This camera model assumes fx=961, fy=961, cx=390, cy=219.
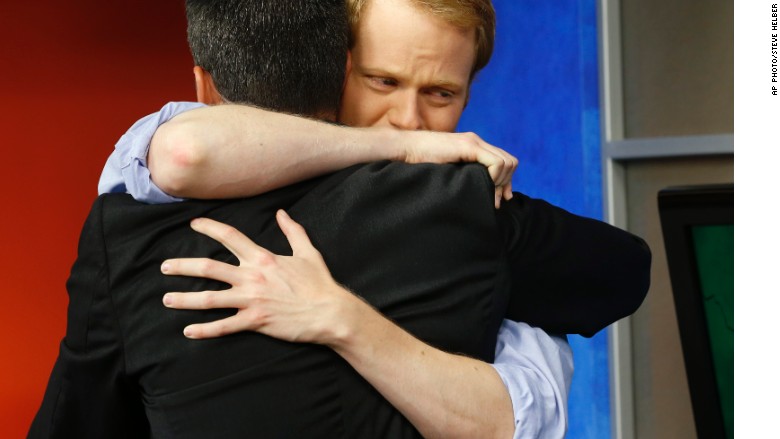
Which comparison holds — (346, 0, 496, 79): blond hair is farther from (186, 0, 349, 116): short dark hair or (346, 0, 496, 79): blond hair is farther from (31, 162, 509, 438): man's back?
(31, 162, 509, 438): man's back

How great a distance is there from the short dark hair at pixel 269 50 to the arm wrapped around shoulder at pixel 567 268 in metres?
0.29

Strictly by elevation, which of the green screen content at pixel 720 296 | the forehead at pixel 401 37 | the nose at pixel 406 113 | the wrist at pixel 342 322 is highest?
the forehead at pixel 401 37

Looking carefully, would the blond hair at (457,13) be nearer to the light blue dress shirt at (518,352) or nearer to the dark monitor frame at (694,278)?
the light blue dress shirt at (518,352)

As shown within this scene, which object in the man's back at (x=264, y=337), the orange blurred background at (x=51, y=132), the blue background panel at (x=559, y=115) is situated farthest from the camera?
the blue background panel at (x=559, y=115)

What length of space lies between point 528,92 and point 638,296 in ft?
5.70

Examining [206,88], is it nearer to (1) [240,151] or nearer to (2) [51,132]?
A: (1) [240,151]

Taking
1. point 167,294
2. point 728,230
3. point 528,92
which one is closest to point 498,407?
point 167,294

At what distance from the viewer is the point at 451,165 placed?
1.19 metres

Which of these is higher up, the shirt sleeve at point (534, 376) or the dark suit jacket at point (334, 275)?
the dark suit jacket at point (334, 275)

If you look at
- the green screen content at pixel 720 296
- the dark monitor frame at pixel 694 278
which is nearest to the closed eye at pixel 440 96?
the dark monitor frame at pixel 694 278

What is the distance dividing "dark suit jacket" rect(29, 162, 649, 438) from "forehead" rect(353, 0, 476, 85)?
0.38m

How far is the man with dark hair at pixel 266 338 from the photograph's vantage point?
3.55ft

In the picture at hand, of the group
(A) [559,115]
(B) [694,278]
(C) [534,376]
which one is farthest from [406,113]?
(A) [559,115]

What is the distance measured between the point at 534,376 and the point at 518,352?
0.04 m
